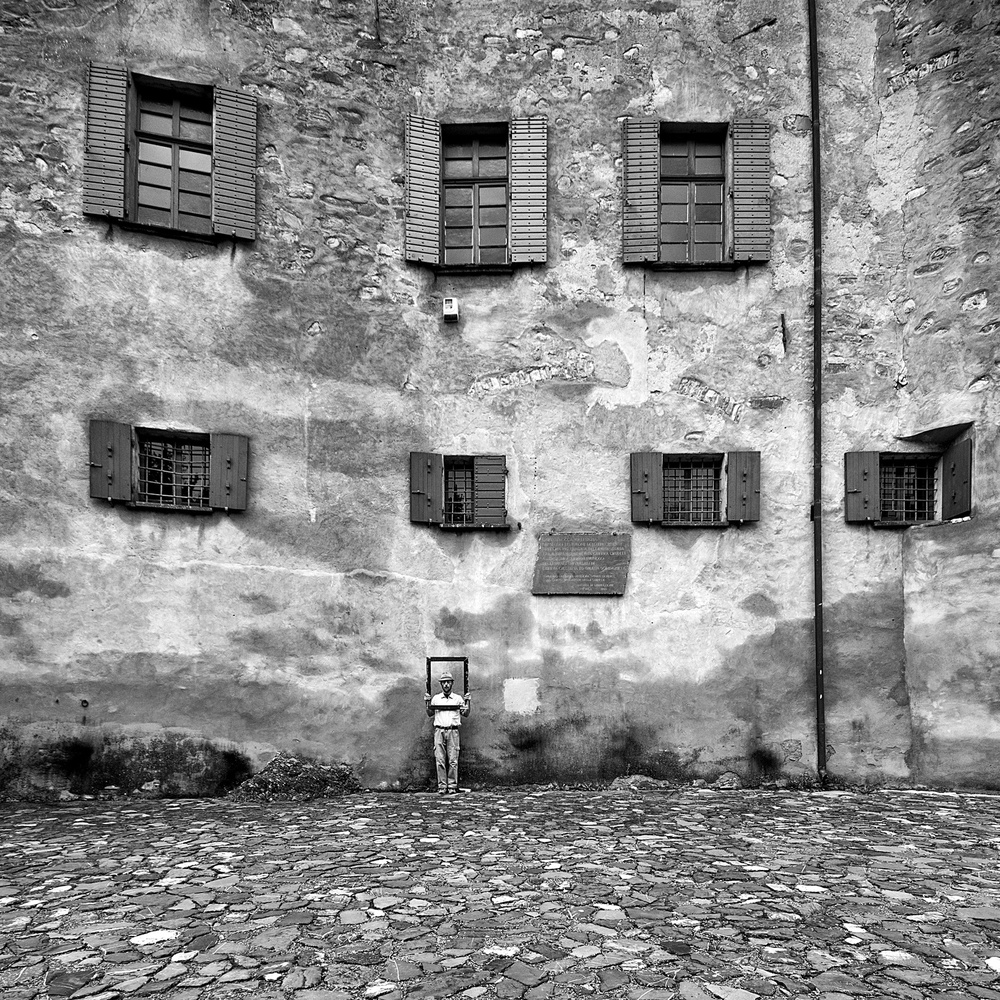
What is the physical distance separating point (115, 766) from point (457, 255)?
6674 mm

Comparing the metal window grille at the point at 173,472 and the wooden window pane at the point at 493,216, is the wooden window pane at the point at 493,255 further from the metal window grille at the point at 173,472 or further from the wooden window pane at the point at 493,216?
the metal window grille at the point at 173,472

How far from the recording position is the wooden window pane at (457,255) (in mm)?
9883

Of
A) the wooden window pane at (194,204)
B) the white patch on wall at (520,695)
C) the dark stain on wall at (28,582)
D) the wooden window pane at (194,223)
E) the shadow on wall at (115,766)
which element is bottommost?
the shadow on wall at (115,766)

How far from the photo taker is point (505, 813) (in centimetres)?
760

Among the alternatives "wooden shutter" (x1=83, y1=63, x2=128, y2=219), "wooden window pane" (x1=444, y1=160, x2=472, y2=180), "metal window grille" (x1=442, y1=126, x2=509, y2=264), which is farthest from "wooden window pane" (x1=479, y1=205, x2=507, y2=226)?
"wooden shutter" (x1=83, y1=63, x2=128, y2=219)

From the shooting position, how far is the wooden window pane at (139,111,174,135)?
9203mm

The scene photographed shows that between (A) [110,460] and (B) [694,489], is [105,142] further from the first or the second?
(B) [694,489]

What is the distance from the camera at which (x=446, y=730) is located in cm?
873

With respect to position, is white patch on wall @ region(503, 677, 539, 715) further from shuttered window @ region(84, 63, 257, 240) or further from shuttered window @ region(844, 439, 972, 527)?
shuttered window @ region(84, 63, 257, 240)

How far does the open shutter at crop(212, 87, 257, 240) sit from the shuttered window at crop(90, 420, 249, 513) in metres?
2.31

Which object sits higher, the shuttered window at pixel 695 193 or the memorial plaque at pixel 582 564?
the shuttered window at pixel 695 193

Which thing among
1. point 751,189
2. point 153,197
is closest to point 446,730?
point 153,197

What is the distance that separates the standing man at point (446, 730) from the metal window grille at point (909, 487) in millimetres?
5298

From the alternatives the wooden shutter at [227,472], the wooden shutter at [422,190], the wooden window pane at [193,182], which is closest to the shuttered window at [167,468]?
the wooden shutter at [227,472]
